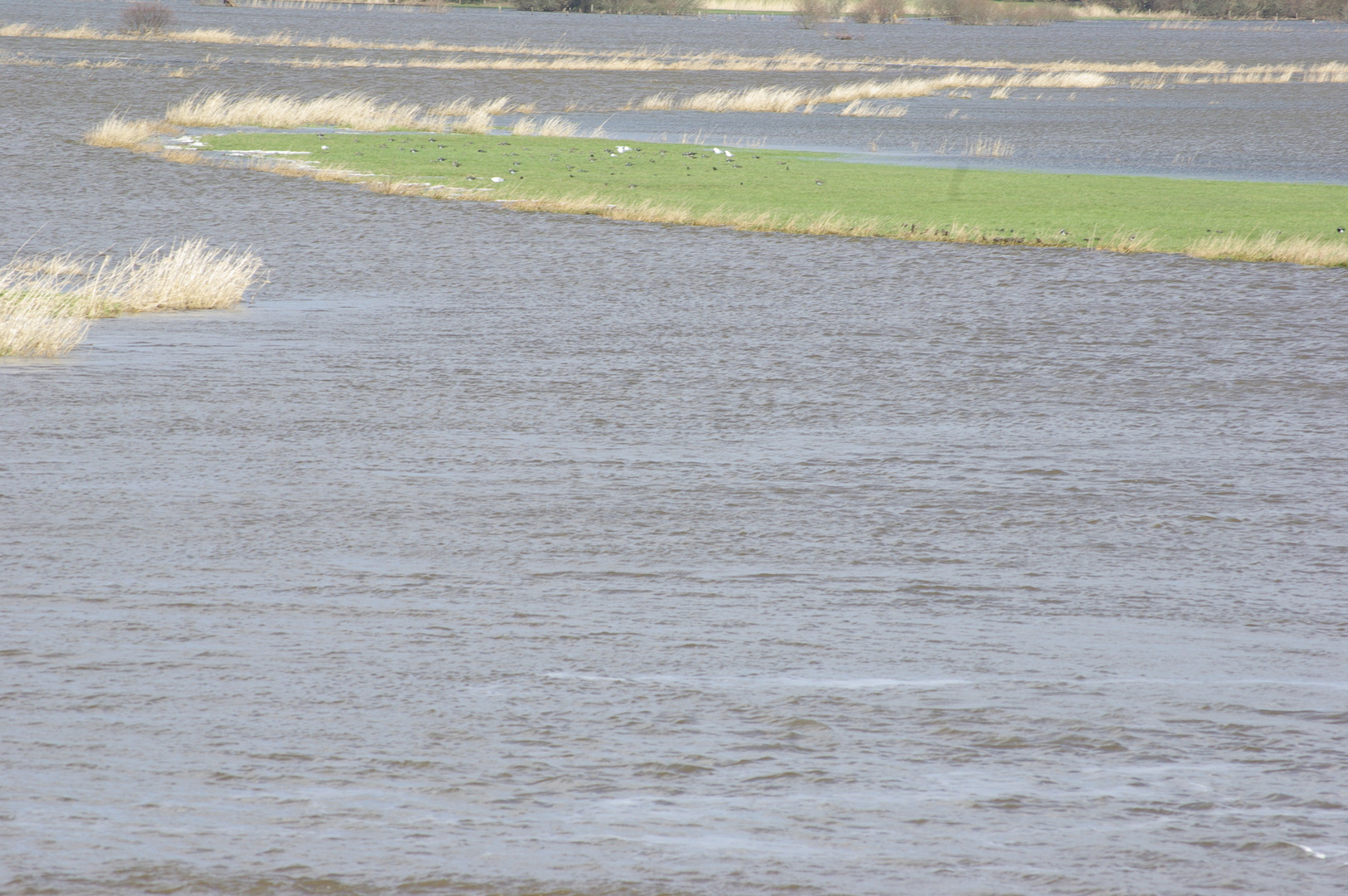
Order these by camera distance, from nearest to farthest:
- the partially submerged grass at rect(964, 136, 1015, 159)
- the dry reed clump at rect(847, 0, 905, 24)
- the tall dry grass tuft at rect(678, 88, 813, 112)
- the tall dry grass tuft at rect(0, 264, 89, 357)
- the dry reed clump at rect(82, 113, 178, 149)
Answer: the tall dry grass tuft at rect(0, 264, 89, 357), the dry reed clump at rect(82, 113, 178, 149), the partially submerged grass at rect(964, 136, 1015, 159), the tall dry grass tuft at rect(678, 88, 813, 112), the dry reed clump at rect(847, 0, 905, 24)

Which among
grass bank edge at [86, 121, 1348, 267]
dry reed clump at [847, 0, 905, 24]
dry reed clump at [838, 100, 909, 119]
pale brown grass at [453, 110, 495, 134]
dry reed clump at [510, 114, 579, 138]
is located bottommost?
grass bank edge at [86, 121, 1348, 267]

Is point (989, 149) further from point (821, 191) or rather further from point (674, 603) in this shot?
point (674, 603)

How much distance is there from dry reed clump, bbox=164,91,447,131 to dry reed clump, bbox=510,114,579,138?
2.87m

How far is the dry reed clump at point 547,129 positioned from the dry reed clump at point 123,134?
12318 mm

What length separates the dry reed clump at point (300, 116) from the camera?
54031 millimetres

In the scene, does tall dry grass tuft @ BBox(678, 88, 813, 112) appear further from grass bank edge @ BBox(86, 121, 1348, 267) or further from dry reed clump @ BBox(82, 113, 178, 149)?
dry reed clump @ BBox(82, 113, 178, 149)

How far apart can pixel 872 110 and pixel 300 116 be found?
2820cm

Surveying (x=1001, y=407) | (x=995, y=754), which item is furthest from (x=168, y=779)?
(x=1001, y=407)

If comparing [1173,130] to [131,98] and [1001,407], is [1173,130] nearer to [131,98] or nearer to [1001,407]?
[131,98]

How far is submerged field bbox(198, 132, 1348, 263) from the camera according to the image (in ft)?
114

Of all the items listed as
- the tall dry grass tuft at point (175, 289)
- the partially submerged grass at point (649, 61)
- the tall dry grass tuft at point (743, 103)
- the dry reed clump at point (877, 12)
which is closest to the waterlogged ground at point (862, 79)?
the tall dry grass tuft at point (743, 103)

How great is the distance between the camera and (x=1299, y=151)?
5350cm

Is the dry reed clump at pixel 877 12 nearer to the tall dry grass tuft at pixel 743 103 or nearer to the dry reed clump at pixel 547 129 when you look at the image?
the tall dry grass tuft at pixel 743 103

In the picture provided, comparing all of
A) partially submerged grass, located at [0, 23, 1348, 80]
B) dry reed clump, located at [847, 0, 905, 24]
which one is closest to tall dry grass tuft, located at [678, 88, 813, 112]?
partially submerged grass, located at [0, 23, 1348, 80]
